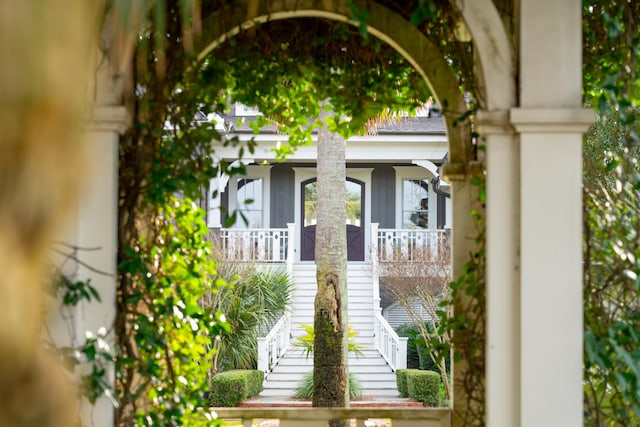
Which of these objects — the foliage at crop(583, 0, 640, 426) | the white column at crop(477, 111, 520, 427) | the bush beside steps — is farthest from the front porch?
the white column at crop(477, 111, 520, 427)

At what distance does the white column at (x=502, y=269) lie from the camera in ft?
12.1

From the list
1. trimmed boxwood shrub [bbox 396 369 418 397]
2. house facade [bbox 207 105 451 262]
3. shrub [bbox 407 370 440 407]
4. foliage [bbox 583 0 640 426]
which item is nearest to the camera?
foliage [bbox 583 0 640 426]

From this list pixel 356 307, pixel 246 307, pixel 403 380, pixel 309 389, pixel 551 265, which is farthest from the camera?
pixel 356 307

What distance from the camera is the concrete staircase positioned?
14719mm

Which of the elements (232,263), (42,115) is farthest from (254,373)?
(42,115)

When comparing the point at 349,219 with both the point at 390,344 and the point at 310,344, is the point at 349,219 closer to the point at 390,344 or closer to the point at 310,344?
the point at 390,344

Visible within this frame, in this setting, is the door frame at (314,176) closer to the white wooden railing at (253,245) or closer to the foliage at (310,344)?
the white wooden railing at (253,245)

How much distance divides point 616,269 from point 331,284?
657cm

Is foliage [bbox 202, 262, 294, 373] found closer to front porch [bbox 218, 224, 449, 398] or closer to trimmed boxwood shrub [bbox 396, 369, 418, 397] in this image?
front porch [bbox 218, 224, 449, 398]

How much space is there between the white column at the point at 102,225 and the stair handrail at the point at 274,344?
10.9 metres

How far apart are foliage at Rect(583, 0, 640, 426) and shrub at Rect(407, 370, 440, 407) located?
377 inches

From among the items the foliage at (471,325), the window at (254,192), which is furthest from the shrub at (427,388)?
the foliage at (471,325)

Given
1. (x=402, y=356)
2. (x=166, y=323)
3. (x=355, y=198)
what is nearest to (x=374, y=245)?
(x=355, y=198)

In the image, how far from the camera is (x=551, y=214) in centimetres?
365
